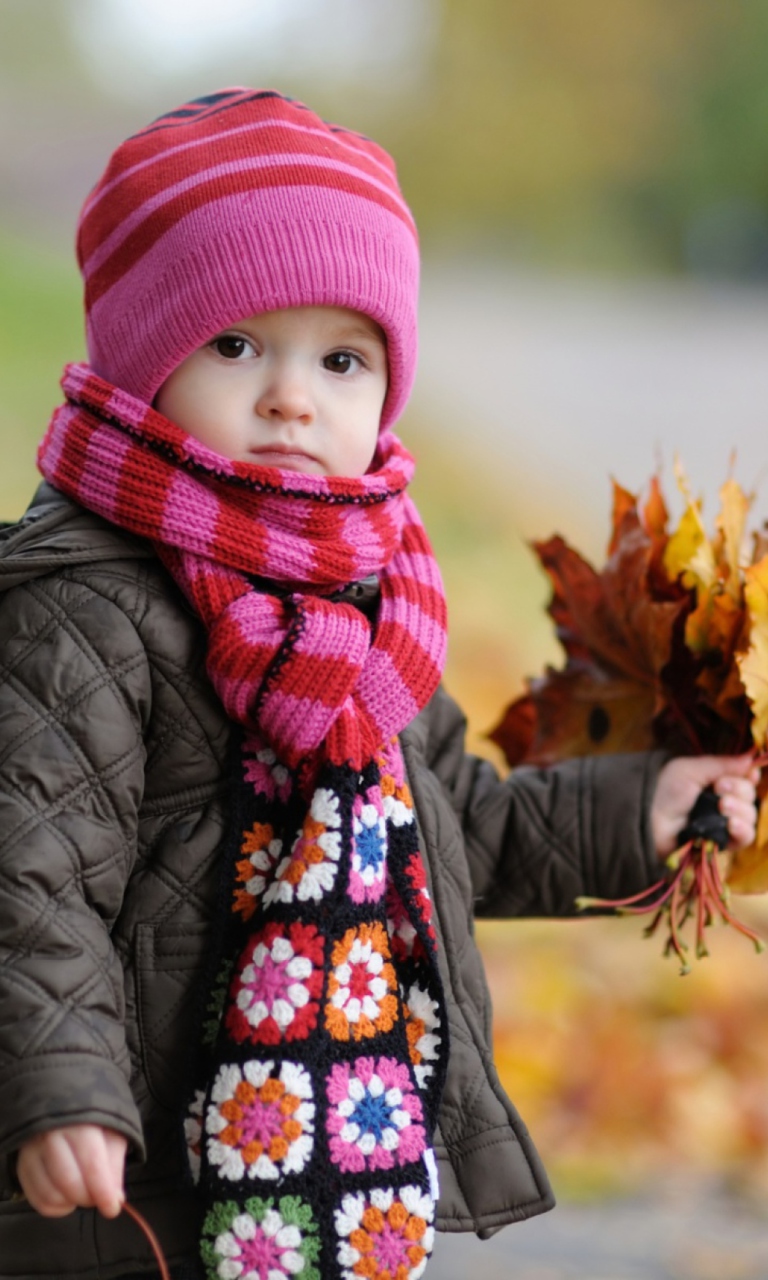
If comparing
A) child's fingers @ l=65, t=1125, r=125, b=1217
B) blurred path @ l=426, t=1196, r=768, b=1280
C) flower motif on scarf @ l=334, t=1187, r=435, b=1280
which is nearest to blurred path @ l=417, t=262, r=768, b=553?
blurred path @ l=426, t=1196, r=768, b=1280

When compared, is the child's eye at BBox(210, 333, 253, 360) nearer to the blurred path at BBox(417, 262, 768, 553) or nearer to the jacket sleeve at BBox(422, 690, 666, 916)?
the jacket sleeve at BBox(422, 690, 666, 916)

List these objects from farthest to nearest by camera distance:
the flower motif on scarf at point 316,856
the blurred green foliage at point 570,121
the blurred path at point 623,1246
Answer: the blurred green foliage at point 570,121 < the blurred path at point 623,1246 < the flower motif on scarf at point 316,856

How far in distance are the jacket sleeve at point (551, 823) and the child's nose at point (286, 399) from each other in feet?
1.08

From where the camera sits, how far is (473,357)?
3.10 metres

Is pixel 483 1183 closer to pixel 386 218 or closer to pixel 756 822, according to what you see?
pixel 756 822

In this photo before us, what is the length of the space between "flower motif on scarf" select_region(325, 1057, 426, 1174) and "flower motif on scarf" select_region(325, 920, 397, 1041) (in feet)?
0.08

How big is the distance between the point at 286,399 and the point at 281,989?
425 millimetres

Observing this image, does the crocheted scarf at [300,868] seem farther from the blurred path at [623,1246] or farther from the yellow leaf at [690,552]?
the blurred path at [623,1246]

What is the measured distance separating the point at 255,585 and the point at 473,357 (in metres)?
2.12

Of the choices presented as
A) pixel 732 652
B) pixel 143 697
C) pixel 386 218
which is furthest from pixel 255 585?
pixel 732 652

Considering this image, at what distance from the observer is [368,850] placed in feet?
3.40

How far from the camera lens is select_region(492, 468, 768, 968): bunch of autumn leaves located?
3.98 feet

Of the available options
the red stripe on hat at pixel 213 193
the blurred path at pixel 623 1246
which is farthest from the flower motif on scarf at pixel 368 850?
the blurred path at pixel 623 1246

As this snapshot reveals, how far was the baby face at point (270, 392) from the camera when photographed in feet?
3.46
